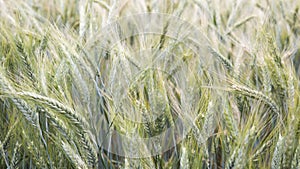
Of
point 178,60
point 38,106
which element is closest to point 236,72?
point 178,60

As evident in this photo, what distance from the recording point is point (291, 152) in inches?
45.7

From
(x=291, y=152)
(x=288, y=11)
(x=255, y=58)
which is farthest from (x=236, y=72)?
(x=288, y=11)

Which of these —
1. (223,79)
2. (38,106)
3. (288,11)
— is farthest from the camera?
(288,11)

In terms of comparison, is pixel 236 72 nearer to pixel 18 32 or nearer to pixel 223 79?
pixel 223 79

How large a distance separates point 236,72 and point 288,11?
0.77 meters

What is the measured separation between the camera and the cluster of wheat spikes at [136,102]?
1104 mm

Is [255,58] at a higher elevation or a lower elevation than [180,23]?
lower

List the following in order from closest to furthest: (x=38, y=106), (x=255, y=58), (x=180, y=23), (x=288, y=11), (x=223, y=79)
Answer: (x=38, y=106), (x=223, y=79), (x=255, y=58), (x=180, y=23), (x=288, y=11)

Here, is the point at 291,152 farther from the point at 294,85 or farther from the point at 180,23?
the point at 180,23

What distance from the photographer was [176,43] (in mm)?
1423

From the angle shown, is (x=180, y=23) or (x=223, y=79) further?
(x=180, y=23)

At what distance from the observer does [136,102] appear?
3.82 ft

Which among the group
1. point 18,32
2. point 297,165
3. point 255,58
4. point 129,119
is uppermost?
point 18,32

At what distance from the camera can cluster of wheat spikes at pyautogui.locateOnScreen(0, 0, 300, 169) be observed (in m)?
1.10
